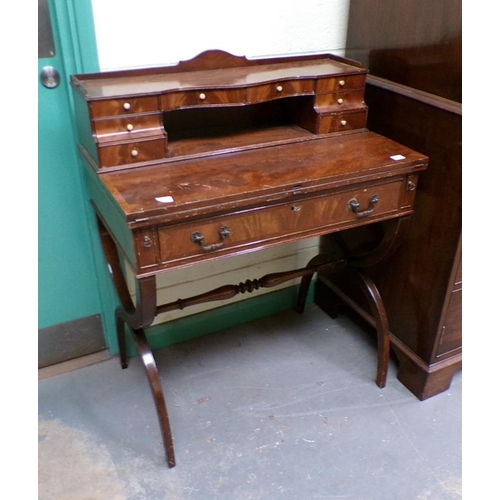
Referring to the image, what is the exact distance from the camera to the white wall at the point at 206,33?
161 cm

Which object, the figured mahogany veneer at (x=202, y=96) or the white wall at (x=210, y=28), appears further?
the white wall at (x=210, y=28)

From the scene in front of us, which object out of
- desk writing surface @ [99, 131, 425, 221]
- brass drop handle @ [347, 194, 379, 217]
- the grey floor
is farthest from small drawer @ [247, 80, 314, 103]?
the grey floor

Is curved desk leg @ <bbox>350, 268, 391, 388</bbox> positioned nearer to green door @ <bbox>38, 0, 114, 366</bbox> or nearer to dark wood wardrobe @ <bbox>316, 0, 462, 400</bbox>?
dark wood wardrobe @ <bbox>316, 0, 462, 400</bbox>

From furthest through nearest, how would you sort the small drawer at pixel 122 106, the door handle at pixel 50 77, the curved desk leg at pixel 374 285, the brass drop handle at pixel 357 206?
the curved desk leg at pixel 374 285 → the door handle at pixel 50 77 → the brass drop handle at pixel 357 206 → the small drawer at pixel 122 106

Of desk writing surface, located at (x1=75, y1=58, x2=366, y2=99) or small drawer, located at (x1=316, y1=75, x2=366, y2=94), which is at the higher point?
desk writing surface, located at (x1=75, y1=58, x2=366, y2=99)

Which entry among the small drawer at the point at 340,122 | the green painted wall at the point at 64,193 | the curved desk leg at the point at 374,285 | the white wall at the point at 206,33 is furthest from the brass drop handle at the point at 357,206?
the green painted wall at the point at 64,193

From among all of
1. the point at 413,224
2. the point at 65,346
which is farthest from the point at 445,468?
the point at 65,346

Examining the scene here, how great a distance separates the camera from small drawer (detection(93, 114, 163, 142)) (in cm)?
138

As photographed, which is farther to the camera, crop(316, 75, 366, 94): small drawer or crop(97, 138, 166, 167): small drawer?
crop(316, 75, 366, 94): small drawer

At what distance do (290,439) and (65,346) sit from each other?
3.19ft

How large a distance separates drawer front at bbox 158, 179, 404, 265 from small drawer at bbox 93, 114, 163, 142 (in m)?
0.33

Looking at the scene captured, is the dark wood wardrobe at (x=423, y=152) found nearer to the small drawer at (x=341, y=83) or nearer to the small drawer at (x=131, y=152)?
the small drawer at (x=341, y=83)

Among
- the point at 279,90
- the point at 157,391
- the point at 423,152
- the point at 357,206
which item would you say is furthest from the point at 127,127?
the point at 423,152

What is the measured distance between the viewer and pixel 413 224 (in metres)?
1.78
